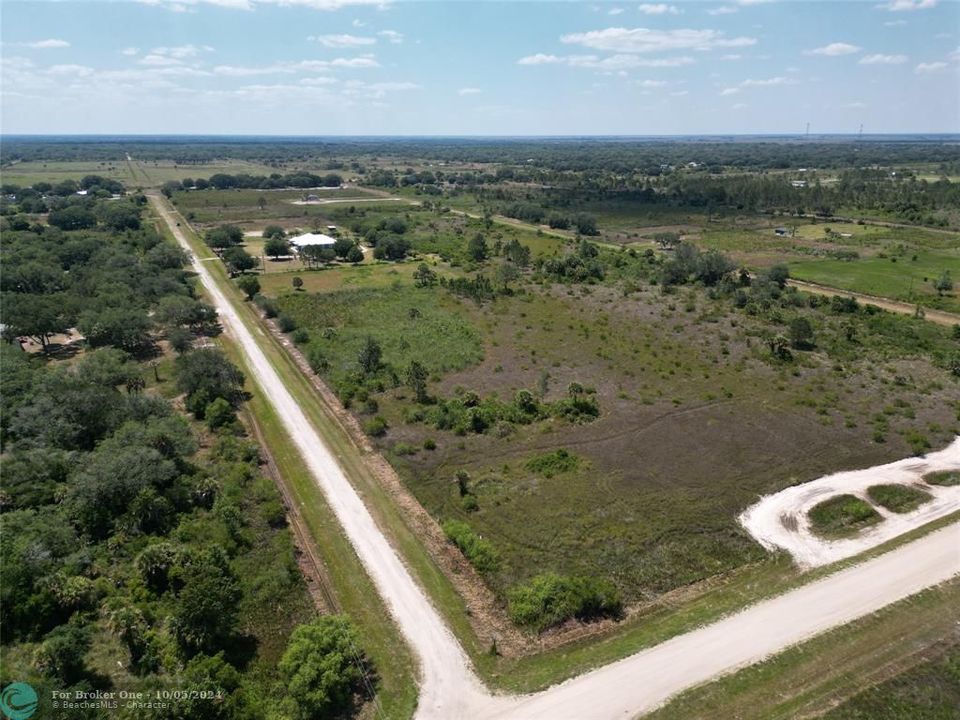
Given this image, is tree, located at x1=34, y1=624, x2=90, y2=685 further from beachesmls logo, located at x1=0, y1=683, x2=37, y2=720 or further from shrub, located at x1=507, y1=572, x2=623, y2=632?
shrub, located at x1=507, y1=572, x2=623, y2=632

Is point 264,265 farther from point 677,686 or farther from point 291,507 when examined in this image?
point 677,686

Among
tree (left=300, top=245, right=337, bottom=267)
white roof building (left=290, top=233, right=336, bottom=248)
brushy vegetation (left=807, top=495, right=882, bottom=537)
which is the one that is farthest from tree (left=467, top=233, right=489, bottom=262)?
brushy vegetation (left=807, top=495, right=882, bottom=537)

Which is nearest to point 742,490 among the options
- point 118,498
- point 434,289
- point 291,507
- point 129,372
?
point 291,507

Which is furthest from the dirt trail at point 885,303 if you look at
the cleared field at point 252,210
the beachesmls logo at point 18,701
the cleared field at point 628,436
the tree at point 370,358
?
the cleared field at point 252,210

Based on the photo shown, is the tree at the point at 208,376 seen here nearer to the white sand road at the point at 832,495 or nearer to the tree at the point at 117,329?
the tree at the point at 117,329

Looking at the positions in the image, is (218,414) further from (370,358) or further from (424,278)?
(424,278)

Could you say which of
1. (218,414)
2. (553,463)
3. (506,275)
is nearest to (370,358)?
(218,414)

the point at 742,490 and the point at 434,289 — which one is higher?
the point at 434,289
